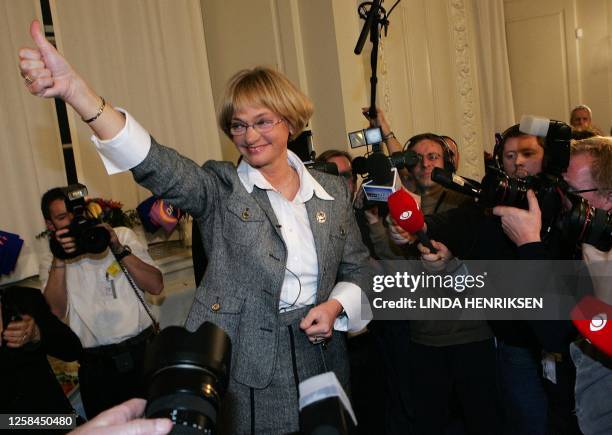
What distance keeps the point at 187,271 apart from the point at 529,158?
7.89 feet

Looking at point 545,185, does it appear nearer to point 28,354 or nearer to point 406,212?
point 406,212

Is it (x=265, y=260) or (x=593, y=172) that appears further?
(x=593, y=172)

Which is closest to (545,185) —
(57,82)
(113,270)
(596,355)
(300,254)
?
(596,355)

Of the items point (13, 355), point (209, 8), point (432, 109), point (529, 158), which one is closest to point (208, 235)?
point (13, 355)

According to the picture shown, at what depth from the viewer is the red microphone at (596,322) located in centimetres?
118

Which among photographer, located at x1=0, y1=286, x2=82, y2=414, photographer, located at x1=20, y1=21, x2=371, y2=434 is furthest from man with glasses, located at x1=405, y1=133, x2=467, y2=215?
photographer, located at x1=0, y1=286, x2=82, y2=414

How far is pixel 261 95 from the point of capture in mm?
1498

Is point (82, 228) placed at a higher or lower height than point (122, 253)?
higher

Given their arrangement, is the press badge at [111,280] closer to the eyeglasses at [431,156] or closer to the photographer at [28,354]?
the photographer at [28,354]

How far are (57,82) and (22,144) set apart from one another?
2.31 meters

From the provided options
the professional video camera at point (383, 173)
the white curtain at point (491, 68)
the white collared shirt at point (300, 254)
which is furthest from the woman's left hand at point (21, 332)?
the white curtain at point (491, 68)

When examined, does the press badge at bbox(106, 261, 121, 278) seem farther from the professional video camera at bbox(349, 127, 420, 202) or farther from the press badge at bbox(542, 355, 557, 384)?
the press badge at bbox(542, 355, 557, 384)

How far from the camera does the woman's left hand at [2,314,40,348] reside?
195cm

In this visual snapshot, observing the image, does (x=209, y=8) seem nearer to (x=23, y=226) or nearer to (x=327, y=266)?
A: (x=23, y=226)
